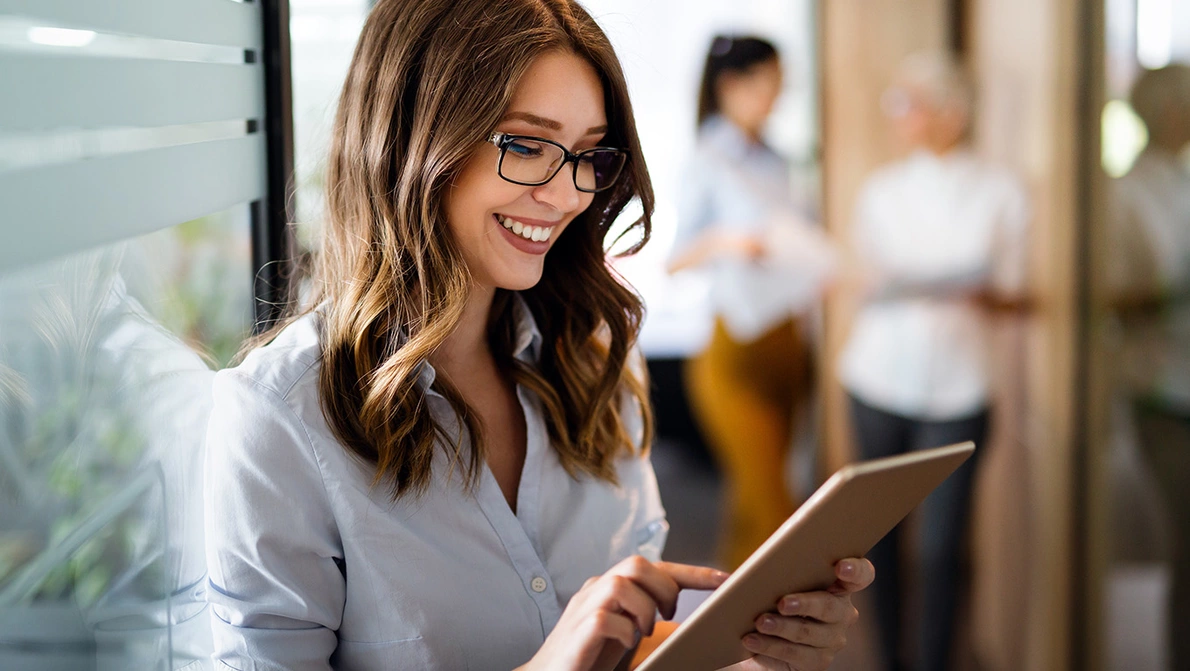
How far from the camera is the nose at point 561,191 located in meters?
1.17

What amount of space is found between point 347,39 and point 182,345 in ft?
2.81

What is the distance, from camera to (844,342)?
139 inches

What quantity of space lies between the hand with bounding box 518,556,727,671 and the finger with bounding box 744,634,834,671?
0.11m

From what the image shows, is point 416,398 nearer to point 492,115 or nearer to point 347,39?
point 492,115

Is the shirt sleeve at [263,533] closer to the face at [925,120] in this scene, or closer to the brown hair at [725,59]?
the face at [925,120]

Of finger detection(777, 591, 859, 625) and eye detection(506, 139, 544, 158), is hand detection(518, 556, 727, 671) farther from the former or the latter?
eye detection(506, 139, 544, 158)

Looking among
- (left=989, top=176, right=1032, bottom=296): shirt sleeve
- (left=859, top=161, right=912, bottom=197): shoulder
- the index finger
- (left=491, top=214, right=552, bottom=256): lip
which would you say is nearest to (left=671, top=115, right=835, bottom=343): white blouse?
(left=859, top=161, right=912, bottom=197): shoulder

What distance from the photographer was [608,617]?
3.21ft

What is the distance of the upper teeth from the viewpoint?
3.88 feet

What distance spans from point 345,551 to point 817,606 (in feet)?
1.74

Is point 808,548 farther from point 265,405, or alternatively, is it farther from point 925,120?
point 925,120

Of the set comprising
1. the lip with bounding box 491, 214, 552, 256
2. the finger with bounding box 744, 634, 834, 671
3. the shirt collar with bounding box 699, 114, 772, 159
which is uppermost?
the shirt collar with bounding box 699, 114, 772, 159

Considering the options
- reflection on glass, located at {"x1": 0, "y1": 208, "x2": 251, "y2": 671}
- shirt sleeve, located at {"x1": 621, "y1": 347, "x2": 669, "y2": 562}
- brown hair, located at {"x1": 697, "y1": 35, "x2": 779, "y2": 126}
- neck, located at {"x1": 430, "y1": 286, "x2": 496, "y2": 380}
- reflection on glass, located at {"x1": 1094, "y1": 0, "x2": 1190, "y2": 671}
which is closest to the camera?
reflection on glass, located at {"x1": 0, "y1": 208, "x2": 251, "y2": 671}

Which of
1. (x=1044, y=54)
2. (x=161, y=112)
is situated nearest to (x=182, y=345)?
(x=161, y=112)
